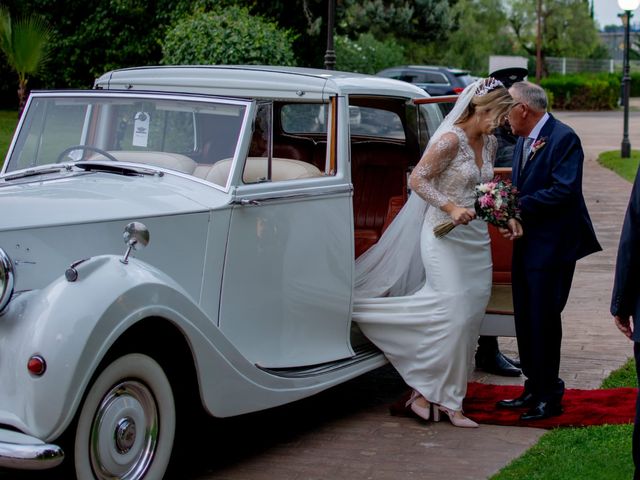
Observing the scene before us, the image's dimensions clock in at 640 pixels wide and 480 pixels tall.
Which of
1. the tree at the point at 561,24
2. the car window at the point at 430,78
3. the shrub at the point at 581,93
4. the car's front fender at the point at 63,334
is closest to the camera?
the car's front fender at the point at 63,334

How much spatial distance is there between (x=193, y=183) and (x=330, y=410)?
1.86 metres

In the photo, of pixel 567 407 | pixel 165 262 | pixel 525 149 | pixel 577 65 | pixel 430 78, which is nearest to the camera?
pixel 165 262

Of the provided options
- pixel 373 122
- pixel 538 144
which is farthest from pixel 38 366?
pixel 373 122

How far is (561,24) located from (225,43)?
171ft

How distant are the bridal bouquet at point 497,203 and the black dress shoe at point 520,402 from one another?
3.64 feet

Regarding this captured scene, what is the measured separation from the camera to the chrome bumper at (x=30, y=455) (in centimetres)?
380

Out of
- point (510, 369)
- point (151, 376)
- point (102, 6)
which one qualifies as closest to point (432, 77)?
point (102, 6)

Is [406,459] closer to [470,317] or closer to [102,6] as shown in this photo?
[470,317]

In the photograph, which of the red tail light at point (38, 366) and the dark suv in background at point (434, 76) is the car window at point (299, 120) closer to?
the red tail light at point (38, 366)

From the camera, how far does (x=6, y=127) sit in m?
20.7

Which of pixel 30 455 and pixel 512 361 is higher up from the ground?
pixel 30 455

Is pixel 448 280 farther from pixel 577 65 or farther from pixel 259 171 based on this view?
pixel 577 65

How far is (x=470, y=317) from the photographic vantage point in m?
5.97

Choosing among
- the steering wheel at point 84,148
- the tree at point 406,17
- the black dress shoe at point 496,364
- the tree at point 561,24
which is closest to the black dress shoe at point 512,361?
the black dress shoe at point 496,364
